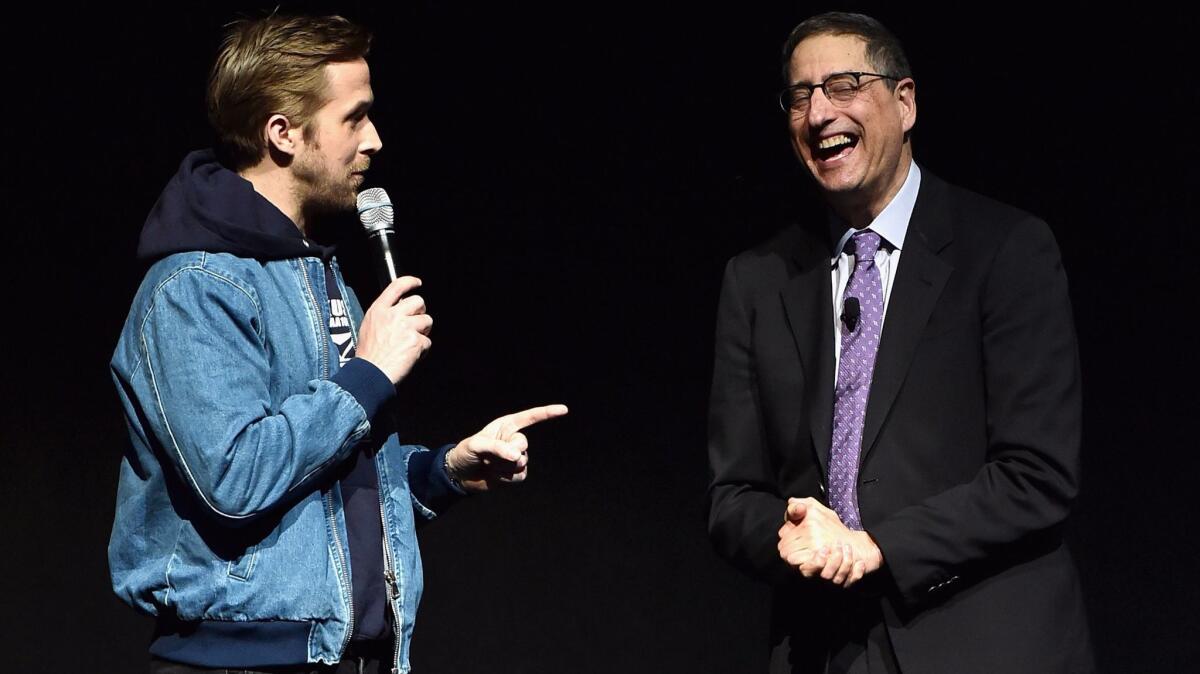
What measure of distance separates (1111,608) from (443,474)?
6.26 feet

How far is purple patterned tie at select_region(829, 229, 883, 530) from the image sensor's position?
2.00 meters

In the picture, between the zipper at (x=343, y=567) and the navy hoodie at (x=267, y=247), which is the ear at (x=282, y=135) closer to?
the navy hoodie at (x=267, y=247)

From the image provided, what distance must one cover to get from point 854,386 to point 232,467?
0.89 meters

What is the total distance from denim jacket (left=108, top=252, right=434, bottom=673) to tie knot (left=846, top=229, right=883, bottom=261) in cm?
75

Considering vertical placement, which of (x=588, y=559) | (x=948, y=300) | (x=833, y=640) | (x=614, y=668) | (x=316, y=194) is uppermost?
(x=316, y=194)

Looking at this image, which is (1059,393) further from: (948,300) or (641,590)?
(641,590)

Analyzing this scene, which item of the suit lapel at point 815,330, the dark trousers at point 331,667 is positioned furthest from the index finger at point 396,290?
the suit lapel at point 815,330

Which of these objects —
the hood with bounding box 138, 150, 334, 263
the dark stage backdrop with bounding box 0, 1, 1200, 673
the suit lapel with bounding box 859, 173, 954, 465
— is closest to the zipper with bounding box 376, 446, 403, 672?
the hood with bounding box 138, 150, 334, 263

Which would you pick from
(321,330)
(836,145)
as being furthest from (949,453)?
(321,330)

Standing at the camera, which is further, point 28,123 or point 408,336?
point 28,123

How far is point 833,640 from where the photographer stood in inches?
79.0

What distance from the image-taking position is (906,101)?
220 centimetres

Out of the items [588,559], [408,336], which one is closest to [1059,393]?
[408,336]

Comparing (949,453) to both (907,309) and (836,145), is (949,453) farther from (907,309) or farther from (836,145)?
(836,145)
